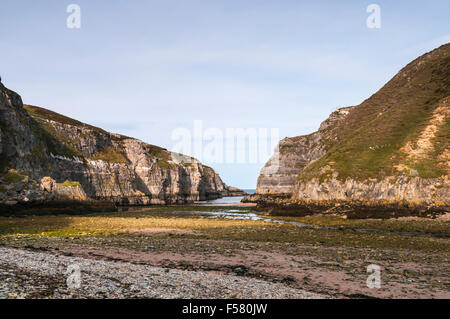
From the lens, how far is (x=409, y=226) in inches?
Result: 1877

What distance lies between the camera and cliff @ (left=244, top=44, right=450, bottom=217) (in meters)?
76.6

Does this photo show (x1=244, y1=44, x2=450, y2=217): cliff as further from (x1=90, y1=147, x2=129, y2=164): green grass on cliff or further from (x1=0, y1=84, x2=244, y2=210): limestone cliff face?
(x1=90, y1=147, x2=129, y2=164): green grass on cliff

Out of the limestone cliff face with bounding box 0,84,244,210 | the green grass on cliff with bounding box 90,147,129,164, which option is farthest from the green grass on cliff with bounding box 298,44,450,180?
the green grass on cliff with bounding box 90,147,129,164

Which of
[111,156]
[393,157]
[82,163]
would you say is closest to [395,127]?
[393,157]

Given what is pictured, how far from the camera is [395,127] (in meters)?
111

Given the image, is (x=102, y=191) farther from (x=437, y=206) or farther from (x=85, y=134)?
(x=437, y=206)

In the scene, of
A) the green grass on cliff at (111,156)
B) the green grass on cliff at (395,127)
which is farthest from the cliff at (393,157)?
the green grass on cliff at (111,156)

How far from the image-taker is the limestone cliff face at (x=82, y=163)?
84062 millimetres

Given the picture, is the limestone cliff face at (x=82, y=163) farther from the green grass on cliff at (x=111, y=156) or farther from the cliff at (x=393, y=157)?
the cliff at (x=393, y=157)

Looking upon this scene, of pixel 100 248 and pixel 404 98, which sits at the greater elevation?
pixel 404 98

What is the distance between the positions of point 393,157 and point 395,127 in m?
22.4

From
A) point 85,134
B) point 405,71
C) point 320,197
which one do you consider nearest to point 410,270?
point 320,197

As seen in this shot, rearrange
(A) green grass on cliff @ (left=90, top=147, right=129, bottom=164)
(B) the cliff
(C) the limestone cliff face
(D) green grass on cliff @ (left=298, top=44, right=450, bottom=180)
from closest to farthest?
(B) the cliff
(C) the limestone cliff face
(D) green grass on cliff @ (left=298, top=44, right=450, bottom=180)
(A) green grass on cliff @ (left=90, top=147, right=129, bottom=164)
